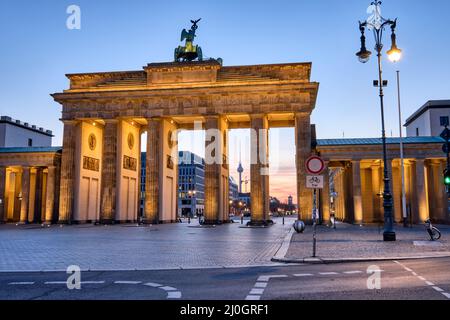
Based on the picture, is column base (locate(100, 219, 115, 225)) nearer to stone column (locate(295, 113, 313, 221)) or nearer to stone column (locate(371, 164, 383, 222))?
stone column (locate(295, 113, 313, 221))

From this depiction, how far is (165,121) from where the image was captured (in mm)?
55750

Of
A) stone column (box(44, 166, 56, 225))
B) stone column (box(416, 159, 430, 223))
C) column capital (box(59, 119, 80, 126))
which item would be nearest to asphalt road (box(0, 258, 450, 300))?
stone column (box(416, 159, 430, 223))

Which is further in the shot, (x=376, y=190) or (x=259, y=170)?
(x=376, y=190)

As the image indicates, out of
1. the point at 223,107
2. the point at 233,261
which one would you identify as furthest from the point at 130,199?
the point at 233,261

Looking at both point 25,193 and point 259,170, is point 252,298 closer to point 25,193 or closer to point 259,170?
point 259,170

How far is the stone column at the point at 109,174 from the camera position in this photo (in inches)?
2120

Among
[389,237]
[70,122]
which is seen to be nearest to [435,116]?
[389,237]

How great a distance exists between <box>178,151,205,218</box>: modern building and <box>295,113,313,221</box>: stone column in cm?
10341

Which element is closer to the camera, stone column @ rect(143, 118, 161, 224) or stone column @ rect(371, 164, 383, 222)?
stone column @ rect(143, 118, 161, 224)

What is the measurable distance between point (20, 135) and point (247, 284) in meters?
83.8

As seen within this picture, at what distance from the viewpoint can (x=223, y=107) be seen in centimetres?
5247

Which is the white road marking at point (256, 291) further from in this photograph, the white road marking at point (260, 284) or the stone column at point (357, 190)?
the stone column at point (357, 190)

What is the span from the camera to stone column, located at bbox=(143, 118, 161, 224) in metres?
53.4

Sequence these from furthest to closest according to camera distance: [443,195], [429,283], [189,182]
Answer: [189,182]
[443,195]
[429,283]
